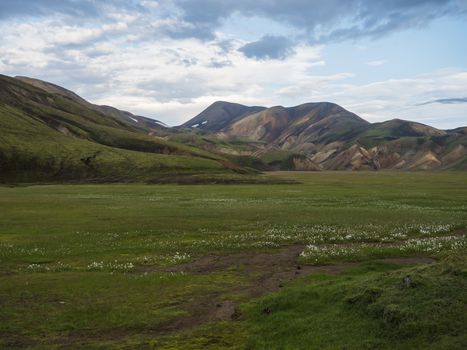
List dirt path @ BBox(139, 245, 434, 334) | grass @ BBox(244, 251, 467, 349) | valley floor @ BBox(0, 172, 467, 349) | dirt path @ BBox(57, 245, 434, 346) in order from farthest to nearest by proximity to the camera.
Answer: dirt path @ BBox(139, 245, 434, 334) → dirt path @ BBox(57, 245, 434, 346) → valley floor @ BBox(0, 172, 467, 349) → grass @ BBox(244, 251, 467, 349)

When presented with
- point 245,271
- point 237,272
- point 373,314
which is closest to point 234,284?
point 237,272

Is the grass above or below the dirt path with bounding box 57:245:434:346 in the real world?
above

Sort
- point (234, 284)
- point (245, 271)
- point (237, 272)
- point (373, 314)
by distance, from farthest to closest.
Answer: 1. point (245, 271)
2. point (237, 272)
3. point (234, 284)
4. point (373, 314)

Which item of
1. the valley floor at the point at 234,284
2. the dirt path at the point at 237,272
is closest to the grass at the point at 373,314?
the valley floor at the point at 234,284

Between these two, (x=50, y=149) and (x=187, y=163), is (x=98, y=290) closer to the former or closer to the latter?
(x=187, y=163)

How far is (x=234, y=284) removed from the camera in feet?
73.8

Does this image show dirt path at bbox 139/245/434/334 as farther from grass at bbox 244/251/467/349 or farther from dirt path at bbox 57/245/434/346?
grass at bbox 244/251/467/349

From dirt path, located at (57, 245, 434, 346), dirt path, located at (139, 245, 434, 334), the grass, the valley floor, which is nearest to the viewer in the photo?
the grass

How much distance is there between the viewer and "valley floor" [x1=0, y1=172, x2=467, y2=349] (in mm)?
14203

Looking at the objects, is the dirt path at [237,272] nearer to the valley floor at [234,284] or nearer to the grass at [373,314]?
the valley floor at [234,284]

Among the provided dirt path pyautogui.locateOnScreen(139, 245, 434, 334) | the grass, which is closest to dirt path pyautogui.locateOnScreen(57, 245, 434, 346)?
dirt path pyautogui.locateOnScreen(139, 245, 434, 334)

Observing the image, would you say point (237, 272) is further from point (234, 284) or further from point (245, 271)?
point (234, 284)

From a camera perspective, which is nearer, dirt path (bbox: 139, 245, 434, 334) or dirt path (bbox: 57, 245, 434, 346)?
dirt path (bbox: 57, 245, 434, 346)

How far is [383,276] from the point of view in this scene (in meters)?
17.5
